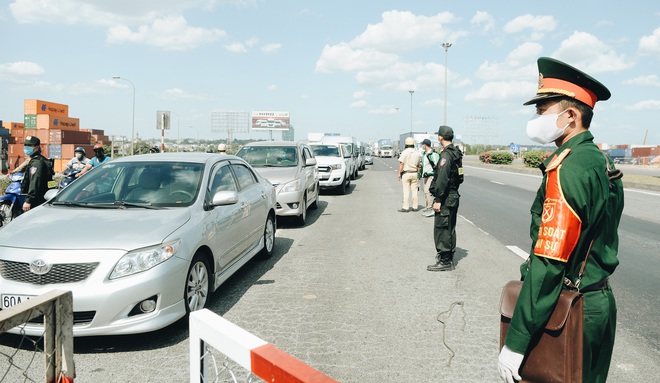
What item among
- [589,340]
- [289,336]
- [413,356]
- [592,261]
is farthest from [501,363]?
[289,336]

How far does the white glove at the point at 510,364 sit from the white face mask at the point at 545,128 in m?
0.90

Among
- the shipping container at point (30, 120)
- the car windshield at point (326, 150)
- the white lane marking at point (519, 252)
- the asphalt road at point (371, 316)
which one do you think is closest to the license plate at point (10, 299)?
the asphalt road at point (371, 316)

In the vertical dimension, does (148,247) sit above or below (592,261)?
below

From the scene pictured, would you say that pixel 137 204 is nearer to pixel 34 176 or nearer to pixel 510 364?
pixel 34 176

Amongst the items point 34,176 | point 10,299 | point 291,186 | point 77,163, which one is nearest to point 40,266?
point 10,299

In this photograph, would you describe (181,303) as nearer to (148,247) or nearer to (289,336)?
(148,247)

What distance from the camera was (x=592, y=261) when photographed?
6.62ft

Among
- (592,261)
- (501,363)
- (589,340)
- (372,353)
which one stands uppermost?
(592,261)

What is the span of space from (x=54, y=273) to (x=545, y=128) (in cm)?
373

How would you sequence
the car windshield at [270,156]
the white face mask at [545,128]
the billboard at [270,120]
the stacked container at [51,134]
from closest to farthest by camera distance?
1. the white face mask at [545,128]
2. the car windshield at [270,156]
3. the stacked container at [51,134]
4. the billboard at [270,120]

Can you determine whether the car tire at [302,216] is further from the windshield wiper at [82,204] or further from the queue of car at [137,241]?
the windshield wiper at [82,204]

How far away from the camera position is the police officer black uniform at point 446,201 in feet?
22.2

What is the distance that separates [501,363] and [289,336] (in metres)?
2.71

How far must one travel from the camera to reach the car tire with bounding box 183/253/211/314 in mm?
4699
